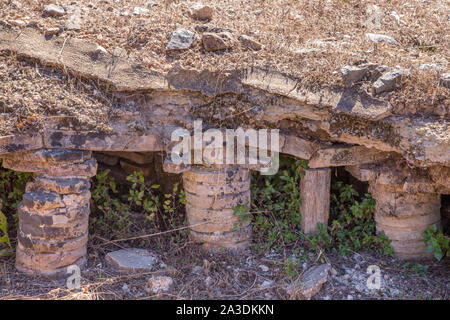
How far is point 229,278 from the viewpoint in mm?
4043

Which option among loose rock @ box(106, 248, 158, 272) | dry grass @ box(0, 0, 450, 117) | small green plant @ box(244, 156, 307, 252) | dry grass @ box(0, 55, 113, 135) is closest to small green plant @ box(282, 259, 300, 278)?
small green plant @ box(244, 156, 307, 252)

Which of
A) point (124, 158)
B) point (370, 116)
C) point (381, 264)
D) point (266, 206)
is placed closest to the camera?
point (370, 116)

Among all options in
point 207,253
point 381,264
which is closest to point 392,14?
point 381,264

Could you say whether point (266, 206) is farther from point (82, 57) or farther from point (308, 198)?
point (82, 57)

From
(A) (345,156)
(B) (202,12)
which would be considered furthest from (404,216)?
(B) (202,12)

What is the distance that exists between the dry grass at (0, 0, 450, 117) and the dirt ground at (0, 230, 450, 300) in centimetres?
146

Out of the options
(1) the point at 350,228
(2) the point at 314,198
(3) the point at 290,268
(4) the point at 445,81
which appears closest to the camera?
(4) the point at 445,81

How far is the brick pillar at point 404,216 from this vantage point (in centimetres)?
433

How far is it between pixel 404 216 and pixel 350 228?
1.79ft

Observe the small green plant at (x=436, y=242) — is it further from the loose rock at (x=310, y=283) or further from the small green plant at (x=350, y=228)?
the loose rock at (x=310, y=283)

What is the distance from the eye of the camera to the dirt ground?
383cm

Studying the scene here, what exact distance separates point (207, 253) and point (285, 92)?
163cm

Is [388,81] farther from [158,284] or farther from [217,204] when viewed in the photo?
[158,284]

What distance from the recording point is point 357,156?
170 inches
